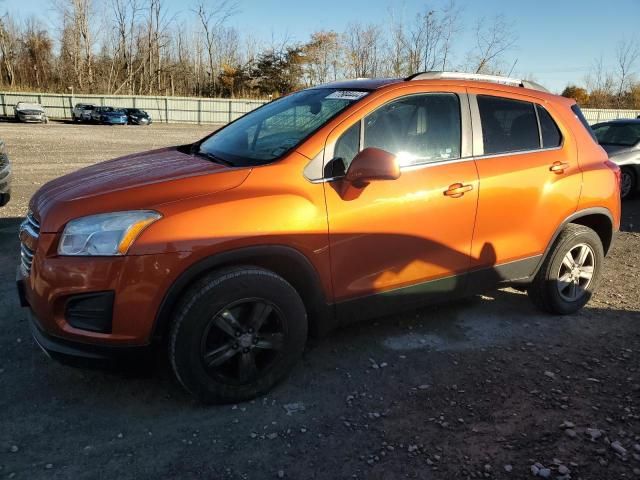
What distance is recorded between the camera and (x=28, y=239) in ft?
9.17

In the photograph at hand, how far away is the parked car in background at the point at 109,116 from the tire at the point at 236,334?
37.8m

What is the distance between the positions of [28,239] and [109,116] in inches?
1481

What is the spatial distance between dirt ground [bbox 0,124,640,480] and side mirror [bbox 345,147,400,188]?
51.1 inches

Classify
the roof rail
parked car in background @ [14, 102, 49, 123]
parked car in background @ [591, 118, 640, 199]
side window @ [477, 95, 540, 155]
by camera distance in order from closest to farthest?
1. the roof rail
2. side window @ [477, 95, 540, 155]
3. parked car in background @ [591, 118, 640, 199]
4. parked car in background @ [14, 102, 49, 123]

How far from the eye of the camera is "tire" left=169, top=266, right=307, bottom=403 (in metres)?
2.65

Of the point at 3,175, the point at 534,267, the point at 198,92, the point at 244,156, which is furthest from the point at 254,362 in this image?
the point at 198,92

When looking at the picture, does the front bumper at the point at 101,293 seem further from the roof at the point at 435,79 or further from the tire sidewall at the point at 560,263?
the tire sidewall at the point at 560,263

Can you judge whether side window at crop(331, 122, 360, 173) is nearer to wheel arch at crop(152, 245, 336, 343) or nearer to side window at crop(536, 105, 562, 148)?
wheel arch at crop(152, 245, 336, 343)

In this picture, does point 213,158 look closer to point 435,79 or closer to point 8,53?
point 435,79

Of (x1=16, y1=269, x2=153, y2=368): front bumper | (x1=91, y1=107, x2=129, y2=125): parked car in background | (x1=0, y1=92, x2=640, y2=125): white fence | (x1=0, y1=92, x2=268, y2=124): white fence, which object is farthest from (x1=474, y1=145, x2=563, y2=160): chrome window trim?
(x1=0, y1=92, x2=268, y2=124): white fence

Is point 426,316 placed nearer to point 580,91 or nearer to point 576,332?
point 576,332

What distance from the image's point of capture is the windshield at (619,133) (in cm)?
955

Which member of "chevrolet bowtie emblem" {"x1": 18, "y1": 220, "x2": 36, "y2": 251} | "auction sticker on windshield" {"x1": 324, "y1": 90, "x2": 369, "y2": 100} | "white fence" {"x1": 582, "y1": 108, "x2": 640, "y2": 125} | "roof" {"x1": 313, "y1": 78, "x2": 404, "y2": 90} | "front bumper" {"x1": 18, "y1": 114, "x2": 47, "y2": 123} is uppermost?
"white fence" {"x1": 582, "y1": 108, "x2": 640, "y2": 125}

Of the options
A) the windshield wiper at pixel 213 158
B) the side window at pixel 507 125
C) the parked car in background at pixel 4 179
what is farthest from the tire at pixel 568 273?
the parked car in background at pixel 4 179
